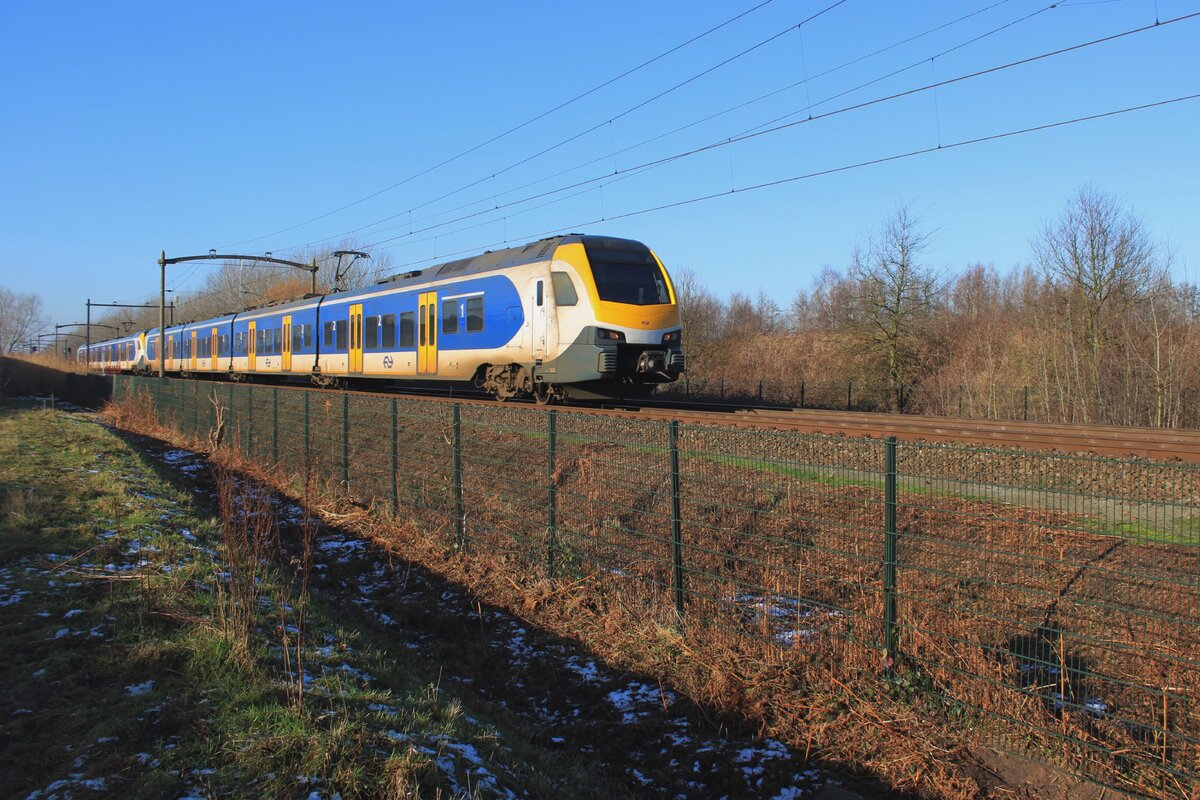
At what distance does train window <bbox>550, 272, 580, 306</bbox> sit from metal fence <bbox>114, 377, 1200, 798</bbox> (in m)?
3.29

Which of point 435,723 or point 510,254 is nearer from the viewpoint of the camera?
point 435,723

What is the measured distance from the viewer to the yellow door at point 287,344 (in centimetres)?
2600

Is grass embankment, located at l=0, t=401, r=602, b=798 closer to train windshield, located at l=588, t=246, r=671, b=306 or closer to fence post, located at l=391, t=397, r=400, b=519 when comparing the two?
fence post, located at l=391, t=397, r=400, b=519

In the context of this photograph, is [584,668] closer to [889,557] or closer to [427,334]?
[889,557]

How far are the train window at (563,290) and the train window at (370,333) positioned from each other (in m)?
7.91

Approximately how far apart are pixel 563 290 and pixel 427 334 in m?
5.13

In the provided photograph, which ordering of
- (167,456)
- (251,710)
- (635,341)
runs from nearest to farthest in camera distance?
(251,710)
(635,341)
(167,456)

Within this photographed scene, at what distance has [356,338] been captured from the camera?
21.6m

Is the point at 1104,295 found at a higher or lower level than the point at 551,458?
higher

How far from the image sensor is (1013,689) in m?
4.28

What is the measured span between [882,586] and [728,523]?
387 centimetres

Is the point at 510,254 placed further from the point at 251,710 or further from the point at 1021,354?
the point at 1021,354

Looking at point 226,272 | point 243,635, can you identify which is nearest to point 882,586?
point 243,635

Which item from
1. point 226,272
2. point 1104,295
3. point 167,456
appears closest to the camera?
point 167,456
